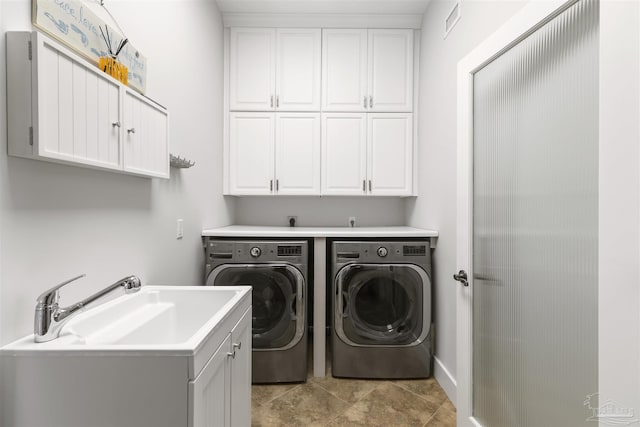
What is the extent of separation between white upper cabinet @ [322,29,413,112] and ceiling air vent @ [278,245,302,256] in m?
1.28

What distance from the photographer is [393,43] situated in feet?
8.53

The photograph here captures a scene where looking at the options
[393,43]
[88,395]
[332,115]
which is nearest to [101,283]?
[88,395]

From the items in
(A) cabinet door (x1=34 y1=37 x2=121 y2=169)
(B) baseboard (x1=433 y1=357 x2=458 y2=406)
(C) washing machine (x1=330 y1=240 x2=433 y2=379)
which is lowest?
(B) baseboard (x1=433 y1=357 x2=458 y2=406)

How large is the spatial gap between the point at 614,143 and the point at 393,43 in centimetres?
228

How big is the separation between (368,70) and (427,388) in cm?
251

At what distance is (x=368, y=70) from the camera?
2.60m

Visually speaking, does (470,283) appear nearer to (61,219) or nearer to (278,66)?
(61,219)

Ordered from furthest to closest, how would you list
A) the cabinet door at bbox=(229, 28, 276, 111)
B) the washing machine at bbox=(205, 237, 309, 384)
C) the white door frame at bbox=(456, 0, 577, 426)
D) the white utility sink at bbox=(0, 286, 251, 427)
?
the cabinet door at bbox=(229, 28, 276, 111) < the washing machine at bbox=(205, 237, 309, 384) < the white door frame at bbox=(456, 0, 577, 426) < the white utility sink at bbox=(0, 286, 251, 427)

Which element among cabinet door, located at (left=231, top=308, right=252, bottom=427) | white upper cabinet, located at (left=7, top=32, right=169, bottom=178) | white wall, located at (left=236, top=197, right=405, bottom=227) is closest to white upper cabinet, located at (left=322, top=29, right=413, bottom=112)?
white wall, located at (left=236, top=197, right=405, bottom=227)

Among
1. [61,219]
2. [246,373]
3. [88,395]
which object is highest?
[61,219]

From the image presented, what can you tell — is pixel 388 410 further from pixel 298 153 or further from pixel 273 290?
pixel 298 153

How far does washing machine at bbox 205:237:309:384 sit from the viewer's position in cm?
205

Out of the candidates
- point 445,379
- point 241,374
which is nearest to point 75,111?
point 241,374

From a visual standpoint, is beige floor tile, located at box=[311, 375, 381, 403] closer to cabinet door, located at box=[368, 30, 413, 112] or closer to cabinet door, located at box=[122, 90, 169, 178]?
cabinet door, located at box=[122, 90, 169, 178]
